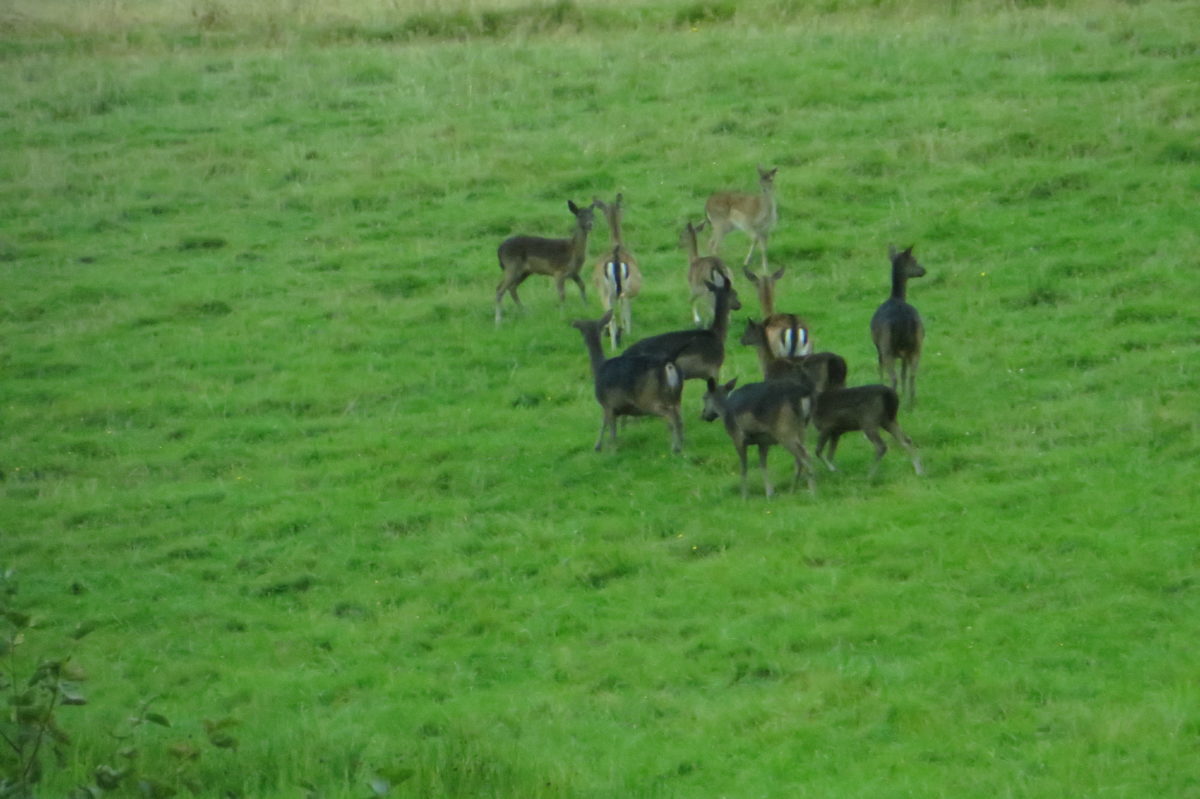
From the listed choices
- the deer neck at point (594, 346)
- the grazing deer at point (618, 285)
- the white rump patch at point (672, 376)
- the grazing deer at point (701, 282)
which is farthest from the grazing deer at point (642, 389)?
the grazing deer at point (701, 282)

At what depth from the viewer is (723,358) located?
47.5 ft

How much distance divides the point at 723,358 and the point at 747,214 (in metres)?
4.29

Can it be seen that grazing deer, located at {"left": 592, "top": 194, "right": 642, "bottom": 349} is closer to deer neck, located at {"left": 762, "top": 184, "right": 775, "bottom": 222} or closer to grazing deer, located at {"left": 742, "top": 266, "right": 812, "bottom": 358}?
grazing deer, located at {"left": 742, "top": 266, "right": 812, "bottom": 358}

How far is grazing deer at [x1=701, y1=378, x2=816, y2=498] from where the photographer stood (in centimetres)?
1246

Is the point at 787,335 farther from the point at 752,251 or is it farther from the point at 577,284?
the point at 752,251

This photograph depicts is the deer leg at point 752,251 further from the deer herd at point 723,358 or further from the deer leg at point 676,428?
the deer leg at point 676,428

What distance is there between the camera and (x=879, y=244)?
18.4 meters

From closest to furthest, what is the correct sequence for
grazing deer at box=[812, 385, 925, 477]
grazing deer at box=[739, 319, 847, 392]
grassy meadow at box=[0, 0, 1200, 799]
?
grassy meadow at box=[0, 0, 1200, 799]
grazing deer at box=[812, 385, 925, 477]
grazing deer at box=[739, 319, 847, 392]

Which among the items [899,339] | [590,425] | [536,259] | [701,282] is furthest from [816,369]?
[536,259]

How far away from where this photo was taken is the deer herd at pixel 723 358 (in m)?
12.6

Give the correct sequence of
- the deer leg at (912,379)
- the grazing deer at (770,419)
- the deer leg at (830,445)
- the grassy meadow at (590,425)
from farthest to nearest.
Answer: the deer leg at (912,379)
the deer leg at (830,445)
the grazing deer at (770,419)
the grassy meadow at (590,425)

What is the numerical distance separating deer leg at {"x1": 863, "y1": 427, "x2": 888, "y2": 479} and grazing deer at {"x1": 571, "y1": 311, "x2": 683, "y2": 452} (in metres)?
1.64

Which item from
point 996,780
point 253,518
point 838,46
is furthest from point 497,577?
point 838,46

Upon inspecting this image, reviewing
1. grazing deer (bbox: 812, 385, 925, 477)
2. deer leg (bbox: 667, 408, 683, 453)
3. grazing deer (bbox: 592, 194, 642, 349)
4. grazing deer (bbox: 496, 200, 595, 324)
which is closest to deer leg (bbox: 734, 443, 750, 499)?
grazing deer (bbox: 812, 385, 925, 477)
